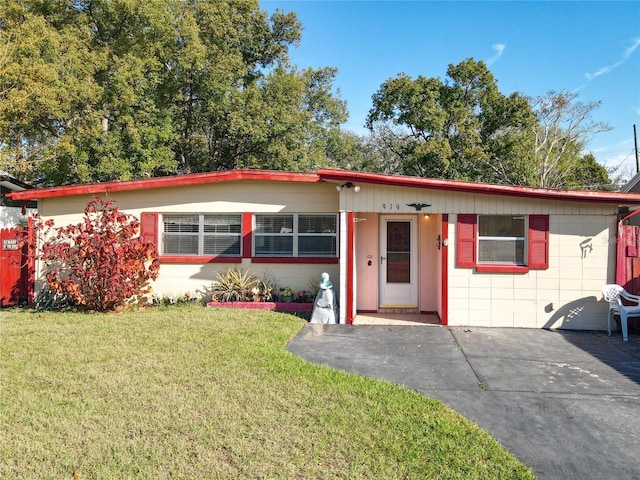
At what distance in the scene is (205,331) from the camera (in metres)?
6.57

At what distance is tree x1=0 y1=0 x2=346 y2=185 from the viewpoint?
13852 mm

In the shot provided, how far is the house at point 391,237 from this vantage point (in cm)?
749

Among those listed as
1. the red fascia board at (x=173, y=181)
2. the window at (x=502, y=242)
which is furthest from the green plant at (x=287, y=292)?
the window at (x=502, y=242)

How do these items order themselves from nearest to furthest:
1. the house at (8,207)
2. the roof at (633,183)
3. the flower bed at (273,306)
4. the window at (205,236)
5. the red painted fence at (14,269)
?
the flower bed at (273,306)
the red painted fence at (14,269)
the window at (205,236)
the house at (8,207)
the roof at (633,183)

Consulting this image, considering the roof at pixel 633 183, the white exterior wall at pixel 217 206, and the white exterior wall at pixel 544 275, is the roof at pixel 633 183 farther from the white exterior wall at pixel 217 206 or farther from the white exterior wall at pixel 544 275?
the white exterior wall at pixel 217 206

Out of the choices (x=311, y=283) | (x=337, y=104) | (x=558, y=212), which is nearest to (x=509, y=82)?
(x=337, y=104)

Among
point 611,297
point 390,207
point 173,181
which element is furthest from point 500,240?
point 173,181

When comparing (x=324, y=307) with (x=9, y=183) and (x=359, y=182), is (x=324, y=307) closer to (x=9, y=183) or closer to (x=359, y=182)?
(x=359, y=182)

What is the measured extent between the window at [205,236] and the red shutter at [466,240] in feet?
15.4

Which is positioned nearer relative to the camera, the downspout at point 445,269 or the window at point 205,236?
the downspout at point 445,269

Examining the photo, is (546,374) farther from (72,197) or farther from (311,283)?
(72,197)

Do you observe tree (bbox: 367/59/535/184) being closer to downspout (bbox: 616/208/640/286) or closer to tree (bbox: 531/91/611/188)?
tree (bbox: 531/91/611/188)

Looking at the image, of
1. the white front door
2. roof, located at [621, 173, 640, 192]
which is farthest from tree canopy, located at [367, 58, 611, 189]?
the white front door

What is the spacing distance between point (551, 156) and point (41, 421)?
26150 mm
